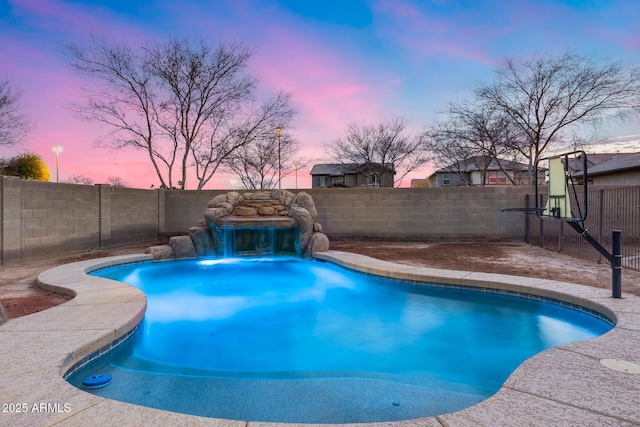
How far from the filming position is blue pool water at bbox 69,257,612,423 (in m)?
2.58

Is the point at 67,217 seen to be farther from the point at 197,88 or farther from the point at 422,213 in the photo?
the point at 422,213

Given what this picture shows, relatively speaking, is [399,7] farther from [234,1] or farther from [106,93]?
[106,93]

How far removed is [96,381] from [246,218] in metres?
6.41

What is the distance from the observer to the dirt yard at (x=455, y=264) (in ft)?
15.8

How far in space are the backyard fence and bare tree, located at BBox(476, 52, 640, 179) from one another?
6277 millimetres

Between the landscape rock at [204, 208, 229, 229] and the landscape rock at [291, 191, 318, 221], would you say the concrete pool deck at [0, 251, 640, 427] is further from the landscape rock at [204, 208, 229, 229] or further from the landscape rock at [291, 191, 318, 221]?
the landscape rock at [291, 191, 318, 221]

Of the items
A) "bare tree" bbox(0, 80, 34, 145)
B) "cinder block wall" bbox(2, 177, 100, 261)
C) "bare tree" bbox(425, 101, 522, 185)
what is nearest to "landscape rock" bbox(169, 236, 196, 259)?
"cinder block wall" bbox(2, 177, 100, 261)

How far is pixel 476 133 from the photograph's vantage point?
58.5 ft

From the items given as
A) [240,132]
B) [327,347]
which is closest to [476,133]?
[240,132]

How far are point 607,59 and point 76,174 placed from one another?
3327 centimetres

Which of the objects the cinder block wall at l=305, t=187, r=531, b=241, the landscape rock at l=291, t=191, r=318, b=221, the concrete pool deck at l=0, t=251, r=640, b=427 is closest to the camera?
the concrete pool deck at l=0, t=251, r=640, b=427

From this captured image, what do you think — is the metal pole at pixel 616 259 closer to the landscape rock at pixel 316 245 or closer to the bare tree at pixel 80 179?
the landscape rock at pixel 316 245

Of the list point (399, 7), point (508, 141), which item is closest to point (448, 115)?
point (508, 141)

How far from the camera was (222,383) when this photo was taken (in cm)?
285
